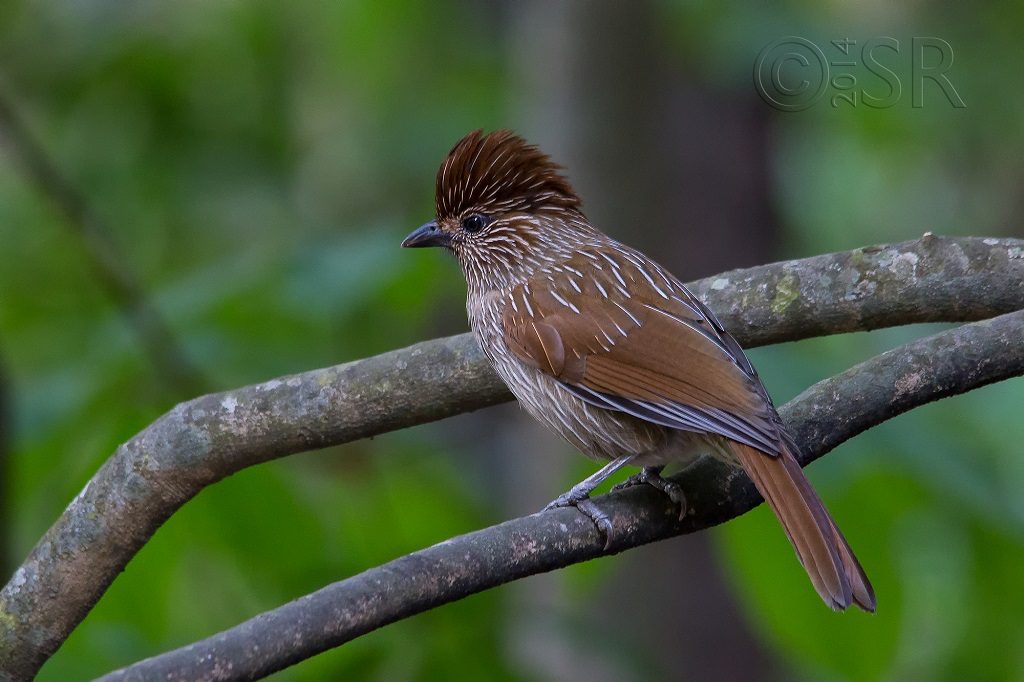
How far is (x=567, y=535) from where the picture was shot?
302 centimetres

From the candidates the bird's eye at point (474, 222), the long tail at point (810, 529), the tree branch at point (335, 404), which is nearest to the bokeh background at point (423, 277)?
the bird's eye at point (474, 222)

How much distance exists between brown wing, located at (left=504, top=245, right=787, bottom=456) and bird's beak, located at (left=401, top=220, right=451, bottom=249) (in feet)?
1.82

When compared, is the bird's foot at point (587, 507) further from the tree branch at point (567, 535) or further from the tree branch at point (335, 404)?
the tree branch at point (335, 404)

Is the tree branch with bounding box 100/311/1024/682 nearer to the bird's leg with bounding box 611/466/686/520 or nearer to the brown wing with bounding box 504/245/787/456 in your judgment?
the bird's leg with bounding box 611/466/686/520

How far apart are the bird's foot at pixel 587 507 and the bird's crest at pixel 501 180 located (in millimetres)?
1453

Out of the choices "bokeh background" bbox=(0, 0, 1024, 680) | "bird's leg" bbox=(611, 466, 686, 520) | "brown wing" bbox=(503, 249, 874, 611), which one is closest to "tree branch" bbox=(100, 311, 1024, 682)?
"bird's leg" bbox=(611, 466, 686, 520)

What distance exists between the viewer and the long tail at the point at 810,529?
301 cm

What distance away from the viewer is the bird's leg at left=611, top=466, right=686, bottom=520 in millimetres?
3369

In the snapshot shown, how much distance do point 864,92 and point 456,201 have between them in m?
4.22

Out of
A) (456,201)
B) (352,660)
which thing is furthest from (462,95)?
(352,660)

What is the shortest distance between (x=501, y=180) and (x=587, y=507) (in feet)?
5.71

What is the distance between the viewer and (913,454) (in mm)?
3873

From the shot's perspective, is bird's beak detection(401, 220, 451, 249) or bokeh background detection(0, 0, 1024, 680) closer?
bokeh background detection(0, 0, 1024, 680)

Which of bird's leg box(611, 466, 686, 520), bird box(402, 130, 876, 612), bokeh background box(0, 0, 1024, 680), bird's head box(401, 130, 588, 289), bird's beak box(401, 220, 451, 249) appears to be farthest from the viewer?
bird's beak box(401, 220, 451, 249)
